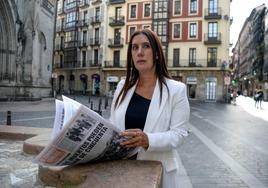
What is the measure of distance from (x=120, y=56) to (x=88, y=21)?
9619 mm

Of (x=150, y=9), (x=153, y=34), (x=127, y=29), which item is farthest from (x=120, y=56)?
(x=153, y=34)

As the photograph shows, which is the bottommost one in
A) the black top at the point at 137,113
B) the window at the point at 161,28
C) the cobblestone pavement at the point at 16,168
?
the cobblestone pavement at the point at 16,168

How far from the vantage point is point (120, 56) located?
53781 millimetres

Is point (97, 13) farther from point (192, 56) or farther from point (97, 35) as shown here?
point (192, 56)

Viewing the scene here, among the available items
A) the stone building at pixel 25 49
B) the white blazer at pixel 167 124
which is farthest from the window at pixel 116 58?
the white blazer at pixel 167 124

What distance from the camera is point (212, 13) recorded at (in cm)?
4794

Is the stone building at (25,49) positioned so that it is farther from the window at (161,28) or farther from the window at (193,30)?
the window at (193,30)

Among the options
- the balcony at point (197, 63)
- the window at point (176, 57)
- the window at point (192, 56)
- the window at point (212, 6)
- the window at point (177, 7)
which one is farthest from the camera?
the window at point (177, 7)

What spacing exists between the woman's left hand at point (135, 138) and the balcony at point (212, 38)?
4657 cm

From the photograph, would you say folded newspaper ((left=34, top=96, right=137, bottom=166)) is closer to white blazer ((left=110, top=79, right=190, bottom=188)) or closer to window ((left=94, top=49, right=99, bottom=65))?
white blazer ((left=110, top=79, right=190, bottom=188))

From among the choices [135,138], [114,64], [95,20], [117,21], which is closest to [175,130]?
[135,138]

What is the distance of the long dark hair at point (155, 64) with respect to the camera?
7.98 feet

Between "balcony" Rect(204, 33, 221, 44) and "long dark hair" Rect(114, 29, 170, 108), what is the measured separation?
46.1 m

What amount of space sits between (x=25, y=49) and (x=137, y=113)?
26386 mm
